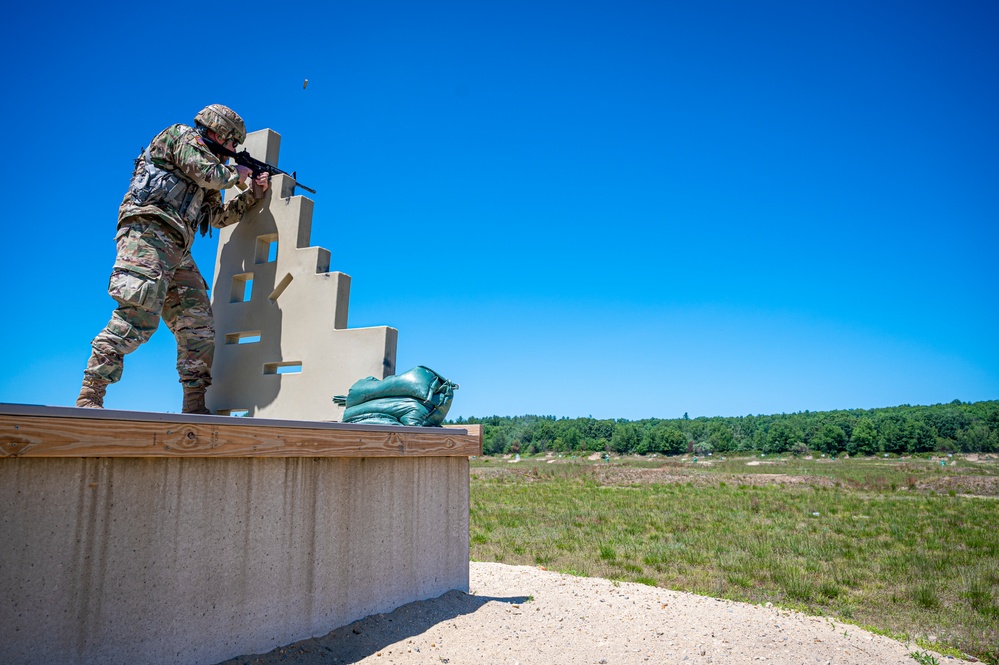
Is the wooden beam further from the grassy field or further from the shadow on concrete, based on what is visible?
the grassy field

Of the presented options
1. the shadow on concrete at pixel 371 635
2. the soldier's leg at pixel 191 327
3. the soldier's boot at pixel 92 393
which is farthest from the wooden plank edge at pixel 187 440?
the soldier's leg at pixel 191 327

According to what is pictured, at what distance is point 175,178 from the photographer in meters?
4.67

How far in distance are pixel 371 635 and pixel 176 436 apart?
186 cm

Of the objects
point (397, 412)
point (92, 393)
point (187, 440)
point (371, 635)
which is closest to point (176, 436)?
point (187, 440)

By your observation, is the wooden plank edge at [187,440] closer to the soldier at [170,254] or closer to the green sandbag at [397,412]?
the green sandbag at [397,412]

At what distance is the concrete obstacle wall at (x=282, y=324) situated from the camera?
5.55 m

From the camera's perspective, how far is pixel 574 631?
4.89 m

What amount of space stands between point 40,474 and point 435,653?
2422 millimetres

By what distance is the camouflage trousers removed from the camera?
4223 millimetres

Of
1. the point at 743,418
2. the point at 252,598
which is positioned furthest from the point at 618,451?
the point at 252,598

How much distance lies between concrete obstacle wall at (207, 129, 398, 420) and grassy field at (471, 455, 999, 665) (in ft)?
14.9

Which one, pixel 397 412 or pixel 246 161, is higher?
pixel 246 161

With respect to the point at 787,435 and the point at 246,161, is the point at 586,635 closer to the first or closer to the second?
the point at 246,161

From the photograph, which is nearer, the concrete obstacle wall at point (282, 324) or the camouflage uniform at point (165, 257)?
the camouflage uniform at point (165, 257)
